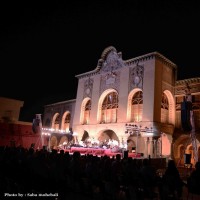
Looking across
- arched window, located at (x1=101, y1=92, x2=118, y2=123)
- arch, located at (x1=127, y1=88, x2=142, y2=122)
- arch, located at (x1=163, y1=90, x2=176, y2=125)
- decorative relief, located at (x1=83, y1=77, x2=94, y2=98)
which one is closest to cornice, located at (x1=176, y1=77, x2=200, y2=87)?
arch, located at (x1=163, y1=90, x2=176, y2=125)

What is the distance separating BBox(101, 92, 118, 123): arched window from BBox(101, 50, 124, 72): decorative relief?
2.92m

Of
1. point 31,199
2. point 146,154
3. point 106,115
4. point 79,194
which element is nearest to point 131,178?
point 79,194

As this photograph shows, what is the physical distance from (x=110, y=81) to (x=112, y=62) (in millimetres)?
2193

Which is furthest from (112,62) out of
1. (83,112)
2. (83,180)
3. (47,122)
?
(83,180)

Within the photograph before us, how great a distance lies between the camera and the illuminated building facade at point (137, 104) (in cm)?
2220

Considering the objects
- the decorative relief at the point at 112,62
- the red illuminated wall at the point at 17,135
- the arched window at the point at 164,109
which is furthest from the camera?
the red illuminated wall at the point at 17,135

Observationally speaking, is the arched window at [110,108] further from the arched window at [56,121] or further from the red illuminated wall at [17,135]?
the arched window at [56,121]

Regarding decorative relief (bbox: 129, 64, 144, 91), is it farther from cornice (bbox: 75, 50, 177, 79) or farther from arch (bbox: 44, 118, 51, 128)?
arch (bbox: 44, 118, 51, 128)

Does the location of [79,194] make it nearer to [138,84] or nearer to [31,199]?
[31,199]

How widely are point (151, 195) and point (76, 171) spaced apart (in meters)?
2.45

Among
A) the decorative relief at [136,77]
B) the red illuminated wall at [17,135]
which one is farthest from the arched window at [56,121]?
the decorative relief at [136,77]

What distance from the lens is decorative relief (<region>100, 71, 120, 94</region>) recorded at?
26.6 m

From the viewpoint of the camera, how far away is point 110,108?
2722cm

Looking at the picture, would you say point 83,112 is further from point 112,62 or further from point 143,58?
point 143,58
